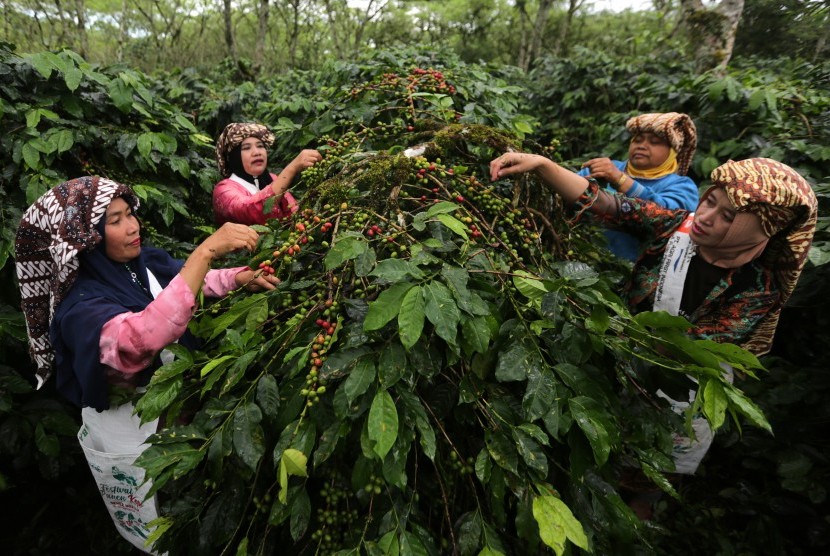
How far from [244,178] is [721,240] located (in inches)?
114

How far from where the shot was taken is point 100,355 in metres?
1.58

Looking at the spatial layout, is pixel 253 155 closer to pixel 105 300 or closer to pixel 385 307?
pixel 105 300

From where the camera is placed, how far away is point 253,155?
9.95ft

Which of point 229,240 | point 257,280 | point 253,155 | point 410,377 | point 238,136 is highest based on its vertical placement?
point 238,136

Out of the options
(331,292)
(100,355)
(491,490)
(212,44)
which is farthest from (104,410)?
(212,44)

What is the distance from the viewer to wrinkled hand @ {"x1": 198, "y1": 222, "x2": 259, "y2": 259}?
168 cm

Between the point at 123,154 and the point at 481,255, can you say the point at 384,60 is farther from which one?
the point at 481,255

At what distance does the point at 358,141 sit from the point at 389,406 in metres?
1.56

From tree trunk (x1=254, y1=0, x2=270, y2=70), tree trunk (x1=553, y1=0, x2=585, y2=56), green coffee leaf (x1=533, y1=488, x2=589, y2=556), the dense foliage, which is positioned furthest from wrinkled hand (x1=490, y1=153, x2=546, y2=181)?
tree trunk (x1=553, y1=0, x2=585, y2=56)

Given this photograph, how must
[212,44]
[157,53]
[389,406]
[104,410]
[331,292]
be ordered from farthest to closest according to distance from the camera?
[212,44]
[157,53]
[104,410]
[331,292]
[389,406]

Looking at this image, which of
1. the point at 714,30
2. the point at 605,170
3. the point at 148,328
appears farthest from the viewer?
the point at 714,30

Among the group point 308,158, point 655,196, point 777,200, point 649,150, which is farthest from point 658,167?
point 308,158

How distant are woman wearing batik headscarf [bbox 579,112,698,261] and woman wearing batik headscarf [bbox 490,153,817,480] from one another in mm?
347

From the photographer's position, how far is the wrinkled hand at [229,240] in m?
1.68
